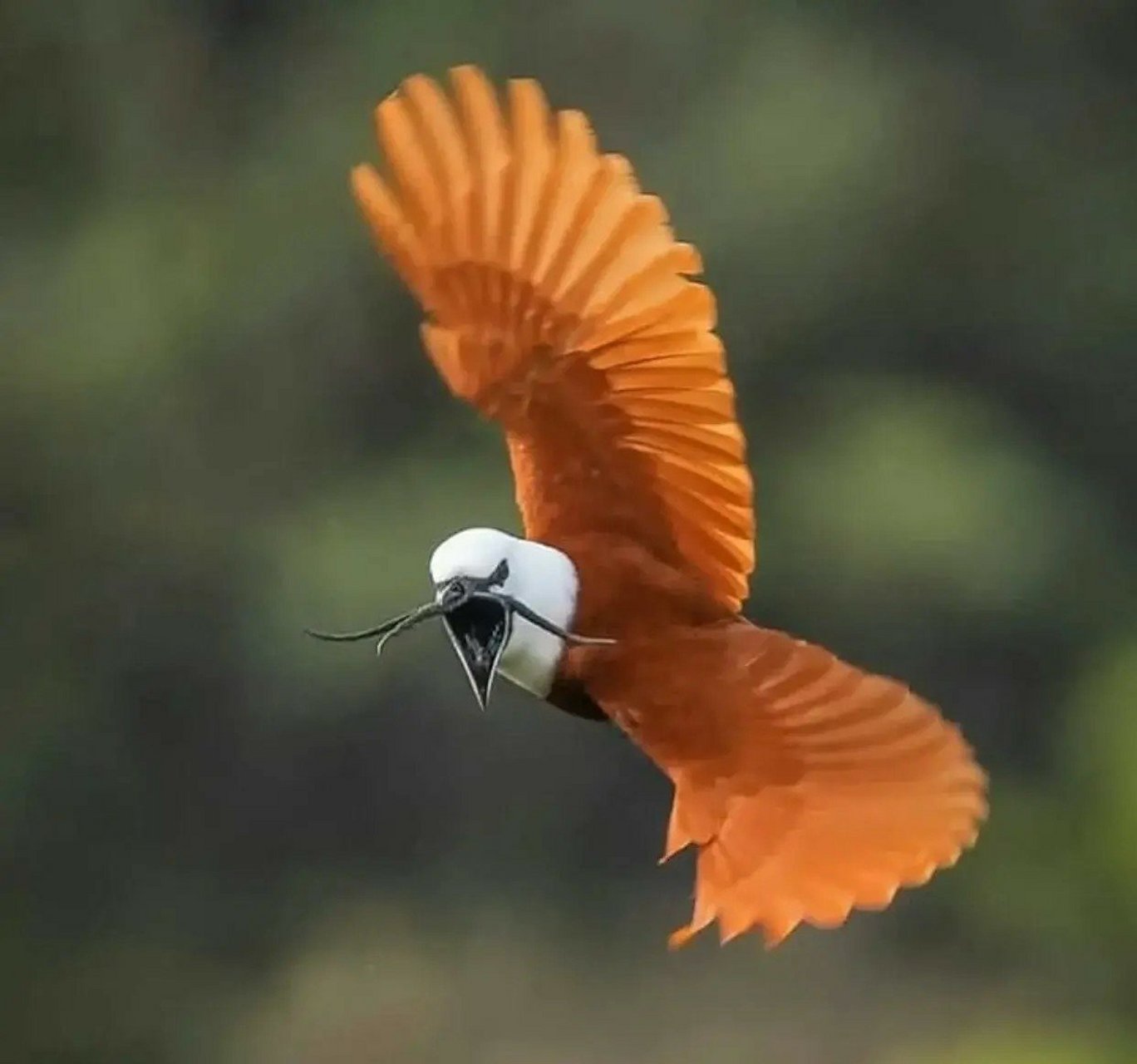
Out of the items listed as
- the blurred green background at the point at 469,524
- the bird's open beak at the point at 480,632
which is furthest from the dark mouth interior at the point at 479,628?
the blurred green background at the point at 469,524

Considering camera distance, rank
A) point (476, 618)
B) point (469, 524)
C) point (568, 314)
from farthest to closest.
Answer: point (469, 524)
point (568, 314)
point (476, 618)

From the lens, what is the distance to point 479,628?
614 millimetres

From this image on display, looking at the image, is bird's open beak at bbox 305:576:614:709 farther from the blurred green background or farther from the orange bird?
the blurred green background

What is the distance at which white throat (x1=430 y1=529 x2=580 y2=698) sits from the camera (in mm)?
613

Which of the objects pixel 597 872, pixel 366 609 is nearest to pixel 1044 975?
pixel 597 872

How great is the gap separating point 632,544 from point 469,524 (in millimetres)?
1314

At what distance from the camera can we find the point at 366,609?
6.33ft

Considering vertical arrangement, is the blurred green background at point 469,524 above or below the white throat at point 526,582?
below

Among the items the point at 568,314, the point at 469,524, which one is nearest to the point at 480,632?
the point at 568,314

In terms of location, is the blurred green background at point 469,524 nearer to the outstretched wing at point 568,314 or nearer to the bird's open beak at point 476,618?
the outstretched wing at point 568,314

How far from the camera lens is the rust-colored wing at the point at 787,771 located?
1.99 ft

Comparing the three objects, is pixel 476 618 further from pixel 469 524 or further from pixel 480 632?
pixel 469 524

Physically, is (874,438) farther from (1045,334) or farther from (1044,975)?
(1044,975)

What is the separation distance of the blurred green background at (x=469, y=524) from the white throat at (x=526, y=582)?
1352 millimetres
